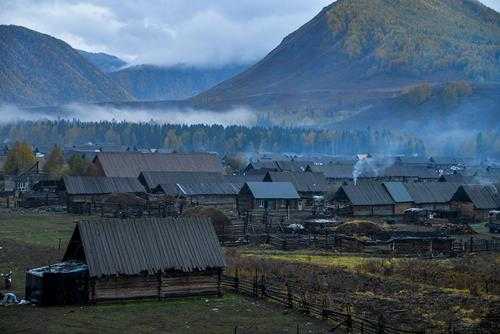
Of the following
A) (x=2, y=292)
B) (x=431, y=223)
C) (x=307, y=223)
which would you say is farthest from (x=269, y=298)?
(x=431, y=223)

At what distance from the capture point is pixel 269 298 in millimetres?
35000

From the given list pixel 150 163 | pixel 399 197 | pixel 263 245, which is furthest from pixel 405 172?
pixel 263 245

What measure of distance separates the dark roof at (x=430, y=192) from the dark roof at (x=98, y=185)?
32101mm

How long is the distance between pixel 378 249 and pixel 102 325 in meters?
30.2

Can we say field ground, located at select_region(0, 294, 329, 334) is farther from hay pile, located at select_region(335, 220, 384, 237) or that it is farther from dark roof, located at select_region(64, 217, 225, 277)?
hay pile, located at select_region(335, 220, 384, 237)

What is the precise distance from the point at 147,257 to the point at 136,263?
0.70 metres

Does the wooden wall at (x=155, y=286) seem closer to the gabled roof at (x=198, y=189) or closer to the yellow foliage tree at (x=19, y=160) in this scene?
the gabled roof at (x=198, y=189)

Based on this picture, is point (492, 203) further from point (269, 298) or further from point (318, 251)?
point (269, 298)

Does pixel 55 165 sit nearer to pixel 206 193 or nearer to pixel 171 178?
pixel 171 178

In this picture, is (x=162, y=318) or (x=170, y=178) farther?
(x=170, y=178)

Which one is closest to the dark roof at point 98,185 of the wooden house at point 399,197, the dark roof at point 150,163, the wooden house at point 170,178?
the wooden house at point 170,178

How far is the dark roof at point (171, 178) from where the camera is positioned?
91188 mm

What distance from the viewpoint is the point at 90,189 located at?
82.2m

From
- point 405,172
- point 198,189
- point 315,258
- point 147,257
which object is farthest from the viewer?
point 405,172
